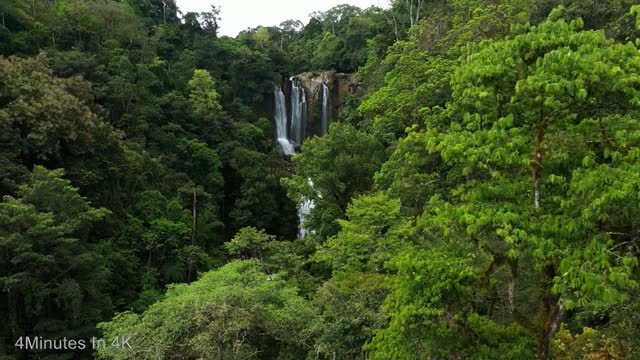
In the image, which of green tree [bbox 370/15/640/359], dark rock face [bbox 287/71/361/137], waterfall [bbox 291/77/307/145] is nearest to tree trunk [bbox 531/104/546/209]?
green tree [bbox 370/15/640/359]

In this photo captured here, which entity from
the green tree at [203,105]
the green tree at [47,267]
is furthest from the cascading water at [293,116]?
the green tree at [47,267]

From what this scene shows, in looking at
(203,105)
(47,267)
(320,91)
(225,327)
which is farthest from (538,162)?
(320,91)

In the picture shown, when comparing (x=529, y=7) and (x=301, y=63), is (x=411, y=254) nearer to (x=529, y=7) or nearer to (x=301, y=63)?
(x=529, y=7)

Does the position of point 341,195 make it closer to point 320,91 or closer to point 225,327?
point 225,327

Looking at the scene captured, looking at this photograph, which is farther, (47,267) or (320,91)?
(320,91)

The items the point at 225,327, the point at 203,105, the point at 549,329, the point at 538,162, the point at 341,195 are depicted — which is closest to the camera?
the point at 538,162

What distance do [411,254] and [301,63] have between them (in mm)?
39429

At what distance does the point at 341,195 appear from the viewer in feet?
66.7

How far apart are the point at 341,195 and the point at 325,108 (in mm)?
18890

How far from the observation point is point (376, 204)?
14.2 m

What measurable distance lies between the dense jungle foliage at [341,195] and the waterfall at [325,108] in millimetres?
4287

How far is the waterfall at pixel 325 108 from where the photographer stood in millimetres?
37812

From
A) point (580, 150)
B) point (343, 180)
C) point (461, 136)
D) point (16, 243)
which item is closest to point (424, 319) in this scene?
point (461, 136)

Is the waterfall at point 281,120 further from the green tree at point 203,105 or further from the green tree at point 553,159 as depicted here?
the green tree at point 553,159
